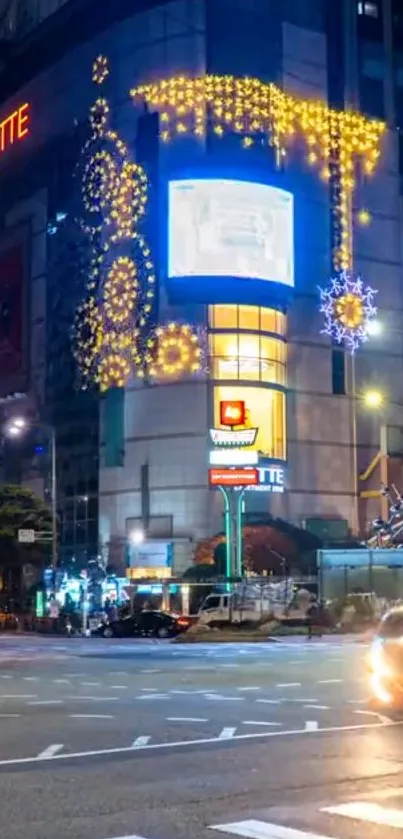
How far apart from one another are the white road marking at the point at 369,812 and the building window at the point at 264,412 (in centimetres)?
5584

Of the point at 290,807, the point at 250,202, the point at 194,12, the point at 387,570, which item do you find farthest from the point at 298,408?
the point at 290,807

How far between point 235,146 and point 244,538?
931 inches

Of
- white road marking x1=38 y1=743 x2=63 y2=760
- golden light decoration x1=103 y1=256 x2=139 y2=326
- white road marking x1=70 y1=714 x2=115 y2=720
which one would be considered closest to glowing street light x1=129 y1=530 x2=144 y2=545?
golden light decoration x1=103 y1=256 x2=139 y2=326

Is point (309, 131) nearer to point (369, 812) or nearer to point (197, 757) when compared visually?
point (197, 757)

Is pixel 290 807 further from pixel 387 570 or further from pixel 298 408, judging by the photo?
pixel 298 408

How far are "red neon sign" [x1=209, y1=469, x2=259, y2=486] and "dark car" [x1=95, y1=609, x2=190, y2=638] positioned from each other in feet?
33.8

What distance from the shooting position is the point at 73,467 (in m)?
72.8

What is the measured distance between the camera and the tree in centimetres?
6312

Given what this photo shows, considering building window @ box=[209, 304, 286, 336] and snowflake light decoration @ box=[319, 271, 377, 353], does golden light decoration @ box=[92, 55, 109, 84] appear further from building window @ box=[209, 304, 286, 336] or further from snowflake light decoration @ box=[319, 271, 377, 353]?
snowflake light decoration @ box=[319, 271, 377, 353]

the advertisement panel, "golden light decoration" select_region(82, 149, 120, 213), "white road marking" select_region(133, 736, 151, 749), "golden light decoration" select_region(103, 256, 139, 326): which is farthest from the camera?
the advertisement panel

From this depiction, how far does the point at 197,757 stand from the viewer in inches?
503

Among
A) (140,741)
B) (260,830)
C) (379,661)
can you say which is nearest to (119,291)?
(379,661)

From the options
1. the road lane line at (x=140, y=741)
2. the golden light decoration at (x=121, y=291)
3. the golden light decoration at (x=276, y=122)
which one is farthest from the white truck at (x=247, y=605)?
the road lane line at (x=140, y=741)

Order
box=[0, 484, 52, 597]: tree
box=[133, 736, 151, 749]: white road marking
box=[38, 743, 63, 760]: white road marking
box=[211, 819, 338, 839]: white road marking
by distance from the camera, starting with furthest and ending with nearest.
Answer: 1. box=[0, 484, 52, 597]: tree
2. box=[133, 736, 151, 749]: white road marking
3. box=[38, 743, 63, 760]: white road marking
4. box=[211, 819, 338, 839]: white road marking
